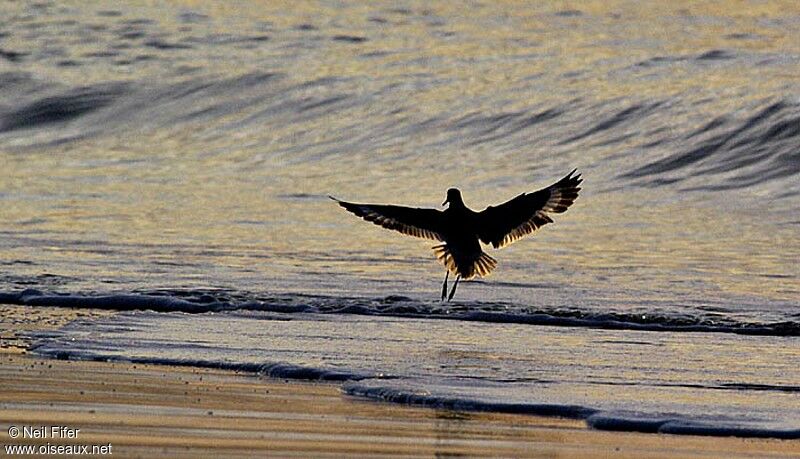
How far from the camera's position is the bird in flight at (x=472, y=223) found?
11188mm

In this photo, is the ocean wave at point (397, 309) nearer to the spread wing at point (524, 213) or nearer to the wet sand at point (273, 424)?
the spread wing at point (524, 213)

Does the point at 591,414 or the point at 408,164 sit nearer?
the point at 591,414

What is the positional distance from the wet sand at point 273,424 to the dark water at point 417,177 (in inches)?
9.9

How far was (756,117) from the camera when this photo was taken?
20.5 metres

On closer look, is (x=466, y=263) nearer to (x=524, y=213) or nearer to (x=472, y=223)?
(x=472, y=223)

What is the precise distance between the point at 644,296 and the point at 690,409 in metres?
4.28

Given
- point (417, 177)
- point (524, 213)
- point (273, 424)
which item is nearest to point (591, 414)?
point (273, 424)

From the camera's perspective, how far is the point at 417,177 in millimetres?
19969

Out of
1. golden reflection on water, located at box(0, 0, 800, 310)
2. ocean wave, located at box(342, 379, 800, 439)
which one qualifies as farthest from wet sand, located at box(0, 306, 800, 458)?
golden reflection on water, located at box(0, 0, 800, 310)

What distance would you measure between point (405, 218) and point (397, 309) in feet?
2.42

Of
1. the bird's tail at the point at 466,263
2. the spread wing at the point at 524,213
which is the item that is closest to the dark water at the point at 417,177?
the bird's tail at the point at 466,263

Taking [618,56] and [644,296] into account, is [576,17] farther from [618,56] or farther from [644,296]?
[644,296]

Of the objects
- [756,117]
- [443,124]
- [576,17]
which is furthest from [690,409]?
[576,17]

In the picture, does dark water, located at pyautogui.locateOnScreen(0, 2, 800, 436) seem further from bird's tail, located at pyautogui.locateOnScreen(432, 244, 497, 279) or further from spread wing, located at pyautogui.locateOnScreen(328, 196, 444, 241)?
spread wing, located at pyautogui.locateOnScreen(328, 196, 444, 241)
